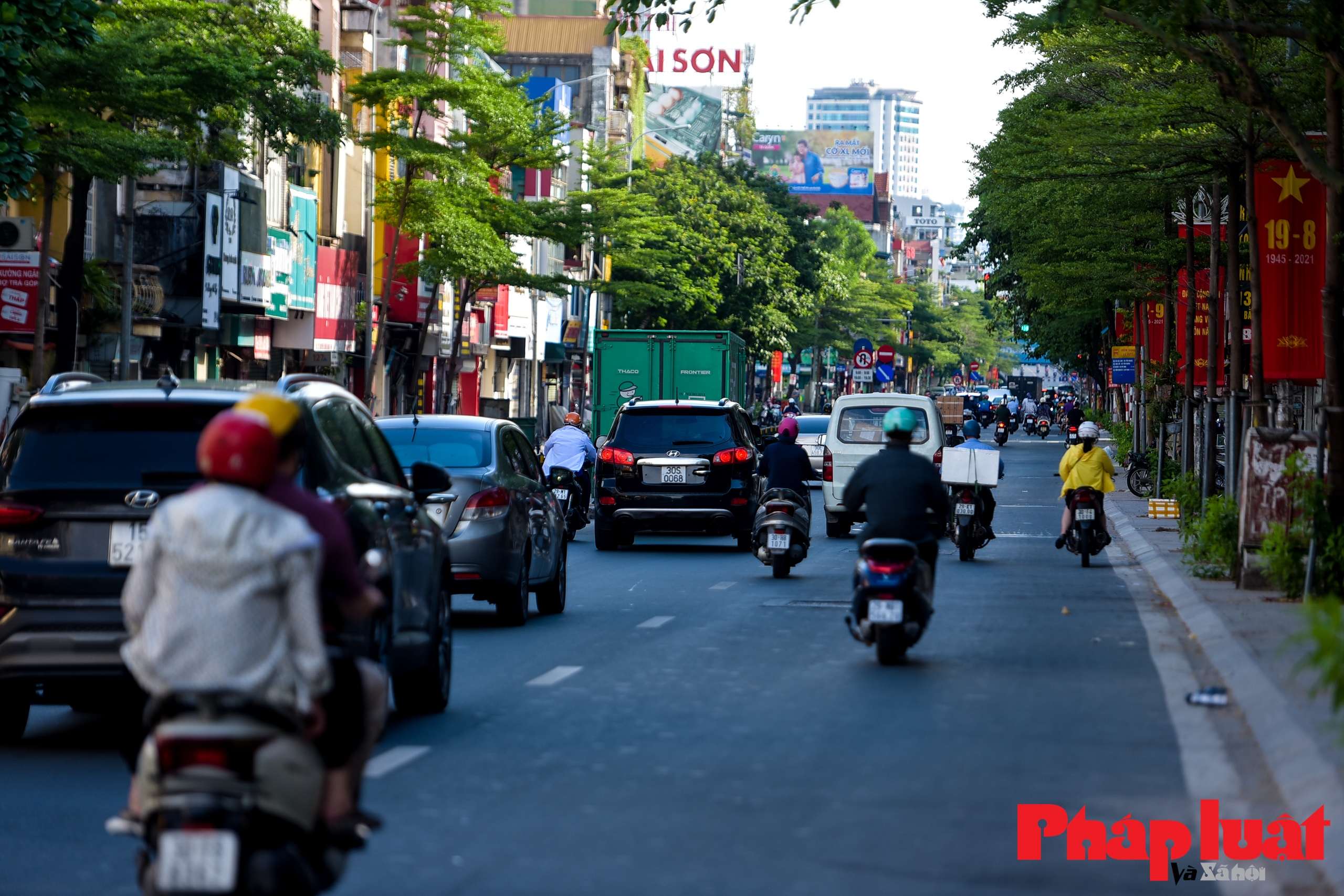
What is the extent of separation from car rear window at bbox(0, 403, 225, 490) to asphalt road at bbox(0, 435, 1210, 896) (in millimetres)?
1327

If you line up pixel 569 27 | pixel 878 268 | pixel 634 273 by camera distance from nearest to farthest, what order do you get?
pixel 634 273 → pixel 569 27 → pixel 878 268

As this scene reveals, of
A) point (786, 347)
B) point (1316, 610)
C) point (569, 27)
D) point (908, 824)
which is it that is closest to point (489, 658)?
point (908, 824)

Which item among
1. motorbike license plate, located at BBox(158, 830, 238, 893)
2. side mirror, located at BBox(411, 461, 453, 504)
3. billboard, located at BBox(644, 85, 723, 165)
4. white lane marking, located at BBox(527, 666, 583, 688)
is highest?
billboard, located at BBox(644, 85, 723, 165)

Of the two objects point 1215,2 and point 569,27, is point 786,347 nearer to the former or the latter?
point 569,27

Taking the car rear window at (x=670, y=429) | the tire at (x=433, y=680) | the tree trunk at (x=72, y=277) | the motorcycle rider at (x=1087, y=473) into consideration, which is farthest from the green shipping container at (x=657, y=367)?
the tire at (x=433, y=680)

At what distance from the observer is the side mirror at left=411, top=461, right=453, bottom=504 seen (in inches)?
371

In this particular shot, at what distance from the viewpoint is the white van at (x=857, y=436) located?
27.0 m

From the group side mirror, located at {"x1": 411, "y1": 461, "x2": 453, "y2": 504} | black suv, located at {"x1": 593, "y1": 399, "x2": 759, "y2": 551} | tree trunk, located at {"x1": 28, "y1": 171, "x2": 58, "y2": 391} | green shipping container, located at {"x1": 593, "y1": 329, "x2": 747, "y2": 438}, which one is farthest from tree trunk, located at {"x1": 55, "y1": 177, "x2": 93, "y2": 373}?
side mirror, located at {"x1": 411, "y1": 461, "x2": 453, "y2": 504}

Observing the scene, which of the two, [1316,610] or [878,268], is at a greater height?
[878,268]

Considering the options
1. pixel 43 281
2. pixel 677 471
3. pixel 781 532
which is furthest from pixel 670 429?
pixel 43 281

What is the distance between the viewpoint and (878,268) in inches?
5374

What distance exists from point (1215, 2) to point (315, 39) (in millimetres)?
15307

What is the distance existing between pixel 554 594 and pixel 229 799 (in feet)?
37.3

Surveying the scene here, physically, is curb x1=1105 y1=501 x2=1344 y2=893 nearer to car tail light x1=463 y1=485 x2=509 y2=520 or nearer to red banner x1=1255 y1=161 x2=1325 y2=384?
red banner x1=1255 y1=161 x2=1325 y2=384
